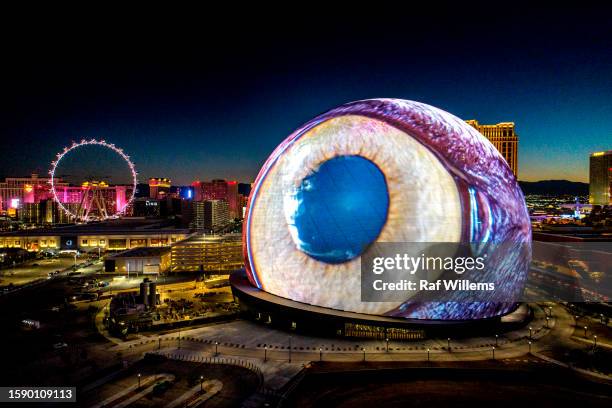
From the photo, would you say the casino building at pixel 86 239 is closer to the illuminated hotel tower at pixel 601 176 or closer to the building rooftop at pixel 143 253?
the building rooftop at pixel 143 253

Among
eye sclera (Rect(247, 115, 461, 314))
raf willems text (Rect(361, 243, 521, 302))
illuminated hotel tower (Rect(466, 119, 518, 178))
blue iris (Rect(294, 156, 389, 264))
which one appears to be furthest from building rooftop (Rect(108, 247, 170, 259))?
illuminated hotel tower (Rect(466, 119, 518, 178))

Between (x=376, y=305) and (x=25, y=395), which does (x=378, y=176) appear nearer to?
(x=376, y=305)

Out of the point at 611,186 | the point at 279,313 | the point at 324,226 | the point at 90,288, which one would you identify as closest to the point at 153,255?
the point at 90,288

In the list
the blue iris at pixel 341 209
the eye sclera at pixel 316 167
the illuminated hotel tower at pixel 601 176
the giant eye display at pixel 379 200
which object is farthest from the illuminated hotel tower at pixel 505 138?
the blue iris at pixel 341 209

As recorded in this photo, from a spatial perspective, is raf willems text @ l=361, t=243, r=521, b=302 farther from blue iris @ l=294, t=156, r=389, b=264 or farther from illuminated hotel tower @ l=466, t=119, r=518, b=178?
illuminated hotel tower @ l=466, t=119, r=518, b=178

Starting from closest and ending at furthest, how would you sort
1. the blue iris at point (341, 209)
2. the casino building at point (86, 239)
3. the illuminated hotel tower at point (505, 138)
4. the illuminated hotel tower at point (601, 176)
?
1. the blue iris at point (341, 209)
2. the casino building at point (86, 239)
3. the illuminated hotel tower at point (505, 138)
4. the illuminated hotel tower at point (601, 176)

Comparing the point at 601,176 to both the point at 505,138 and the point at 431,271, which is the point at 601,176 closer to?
the point at 505,138
